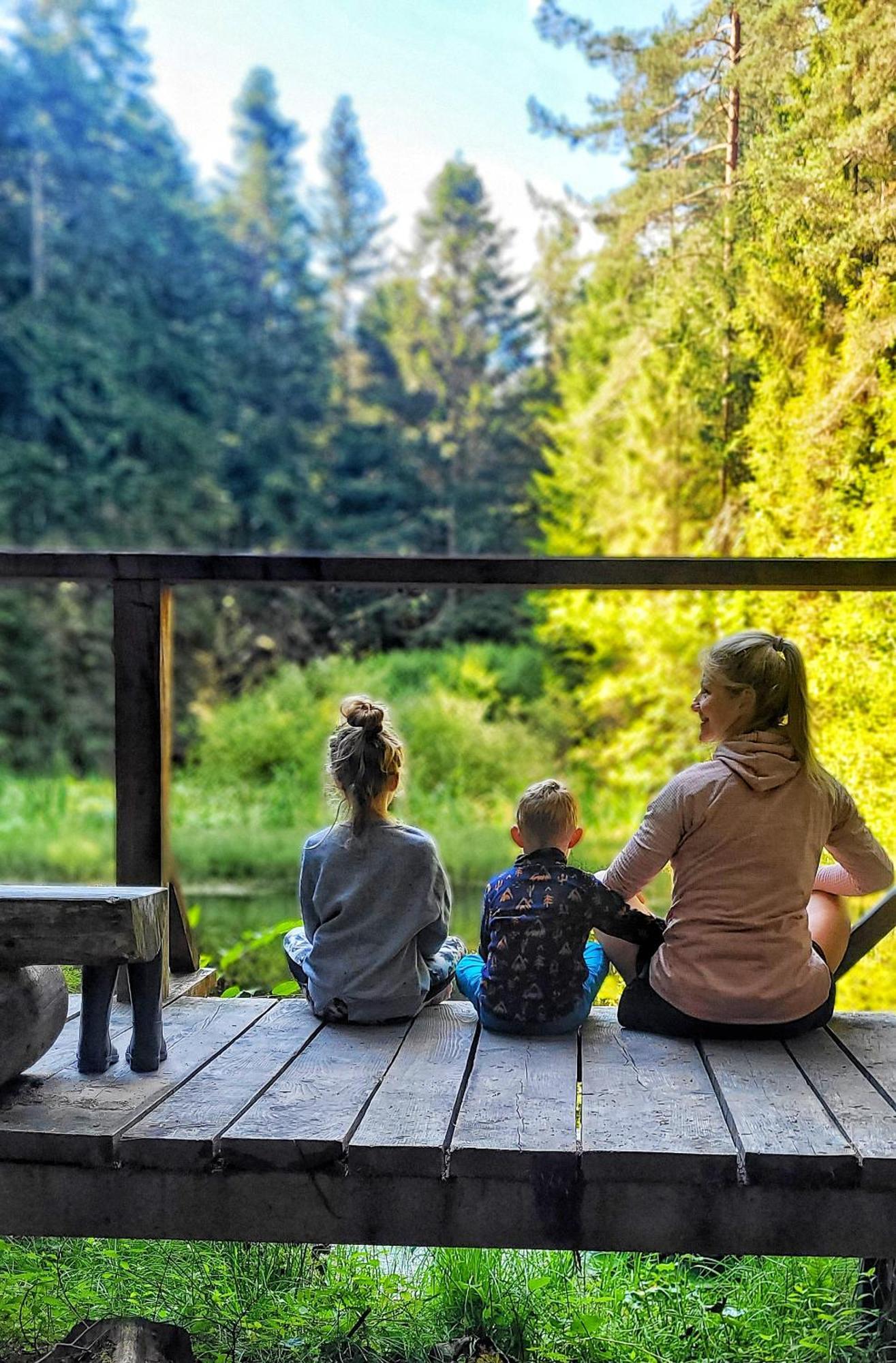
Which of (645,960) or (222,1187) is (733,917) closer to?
(645,960)

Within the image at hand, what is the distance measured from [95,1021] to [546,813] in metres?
0.85

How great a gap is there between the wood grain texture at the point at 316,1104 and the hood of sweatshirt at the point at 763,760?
2.52 feet

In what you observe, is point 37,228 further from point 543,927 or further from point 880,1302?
point 880,1302

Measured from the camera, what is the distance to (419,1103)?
1918mm

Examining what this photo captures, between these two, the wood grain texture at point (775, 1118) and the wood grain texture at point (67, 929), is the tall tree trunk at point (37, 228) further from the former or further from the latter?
the wood grain texture at point (775, 1118)

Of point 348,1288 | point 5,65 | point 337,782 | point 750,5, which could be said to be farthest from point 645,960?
point 5,65

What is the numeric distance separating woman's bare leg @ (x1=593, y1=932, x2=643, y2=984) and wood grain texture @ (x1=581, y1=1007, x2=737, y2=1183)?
0.40 feet

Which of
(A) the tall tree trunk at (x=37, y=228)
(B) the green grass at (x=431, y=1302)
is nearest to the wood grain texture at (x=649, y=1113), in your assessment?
(B) the green grass at (x=431, y=1302)

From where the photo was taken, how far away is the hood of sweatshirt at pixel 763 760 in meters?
2.22

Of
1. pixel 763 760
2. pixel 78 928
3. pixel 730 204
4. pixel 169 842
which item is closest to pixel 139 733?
pixel 169 842

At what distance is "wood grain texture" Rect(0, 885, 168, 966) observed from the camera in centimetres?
187

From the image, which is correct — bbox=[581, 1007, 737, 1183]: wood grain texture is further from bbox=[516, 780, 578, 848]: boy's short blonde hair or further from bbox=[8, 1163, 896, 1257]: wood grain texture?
bbox=[516, 780, 578, 848]: boy's short blonde hair

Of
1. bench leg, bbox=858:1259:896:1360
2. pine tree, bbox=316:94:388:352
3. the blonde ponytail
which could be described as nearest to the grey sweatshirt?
the blonde ponytail

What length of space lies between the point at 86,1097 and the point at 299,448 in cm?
1334
